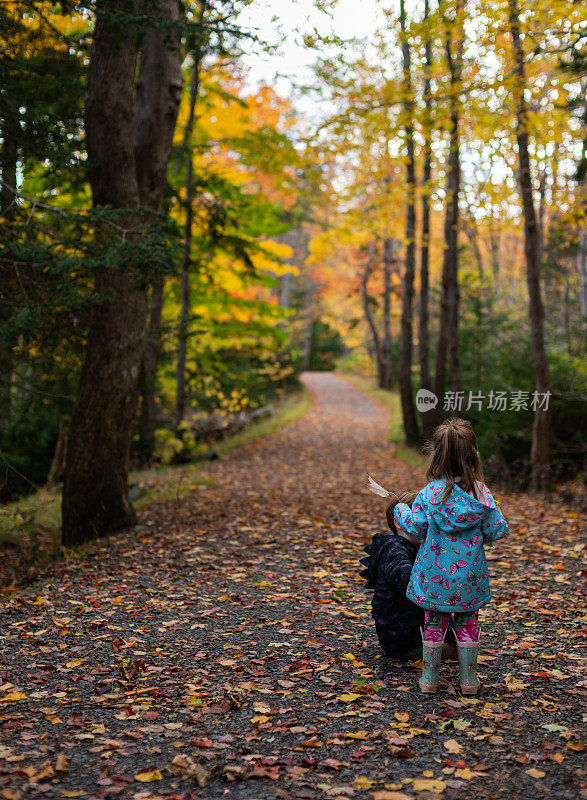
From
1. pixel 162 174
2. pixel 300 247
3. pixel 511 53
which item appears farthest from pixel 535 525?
pixel 300 247

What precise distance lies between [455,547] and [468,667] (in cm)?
70

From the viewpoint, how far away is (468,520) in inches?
151

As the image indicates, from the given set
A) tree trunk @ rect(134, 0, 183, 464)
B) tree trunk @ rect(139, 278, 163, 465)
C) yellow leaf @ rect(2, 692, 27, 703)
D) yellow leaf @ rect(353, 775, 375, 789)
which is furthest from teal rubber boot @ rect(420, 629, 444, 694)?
tree trunk @ rect(139, 278, 163, 465)

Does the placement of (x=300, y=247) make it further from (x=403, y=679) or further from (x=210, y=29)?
(x=403, y=679)

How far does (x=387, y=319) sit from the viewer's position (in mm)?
28688

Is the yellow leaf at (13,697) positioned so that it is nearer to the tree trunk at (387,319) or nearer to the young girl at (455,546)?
the young girl at (455,546)

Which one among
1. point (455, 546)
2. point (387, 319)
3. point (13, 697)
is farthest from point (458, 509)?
point (387, 319)

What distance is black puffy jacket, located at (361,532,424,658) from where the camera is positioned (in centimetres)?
430

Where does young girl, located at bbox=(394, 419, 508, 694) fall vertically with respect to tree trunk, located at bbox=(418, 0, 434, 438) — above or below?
below

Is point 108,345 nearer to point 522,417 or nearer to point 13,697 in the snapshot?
point 13,697

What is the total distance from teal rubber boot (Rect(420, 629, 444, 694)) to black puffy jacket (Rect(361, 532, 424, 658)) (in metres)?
0.37

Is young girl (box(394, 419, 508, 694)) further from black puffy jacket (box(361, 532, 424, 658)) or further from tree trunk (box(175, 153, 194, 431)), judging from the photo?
tree trunk (box(175, 153, 194, 431))

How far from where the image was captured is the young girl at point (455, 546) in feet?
12.6

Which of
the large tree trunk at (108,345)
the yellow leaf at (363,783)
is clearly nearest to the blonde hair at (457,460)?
the yellow leaf at (363,783)
